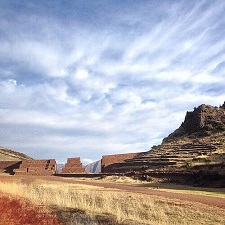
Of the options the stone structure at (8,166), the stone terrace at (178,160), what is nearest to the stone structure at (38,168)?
the stone structure at (8,166)

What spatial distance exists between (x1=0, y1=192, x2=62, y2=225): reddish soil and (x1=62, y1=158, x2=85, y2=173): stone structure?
49284mm

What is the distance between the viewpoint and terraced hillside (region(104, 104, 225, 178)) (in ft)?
127

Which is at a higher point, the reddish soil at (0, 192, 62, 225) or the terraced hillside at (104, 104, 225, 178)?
the terraced hillside at (104, 104, 225, 178)

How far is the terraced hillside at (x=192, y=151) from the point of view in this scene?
1527 inches

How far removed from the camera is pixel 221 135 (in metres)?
56.4

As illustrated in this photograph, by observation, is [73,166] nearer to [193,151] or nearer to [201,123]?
[193,151]

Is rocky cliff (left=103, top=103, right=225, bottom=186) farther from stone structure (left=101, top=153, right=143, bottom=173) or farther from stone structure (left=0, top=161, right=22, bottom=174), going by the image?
stone structure (left=0, top=161, right=22, bottom=174)

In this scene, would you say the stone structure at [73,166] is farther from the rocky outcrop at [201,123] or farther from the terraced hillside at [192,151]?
the rocky outcrop at [201,123]

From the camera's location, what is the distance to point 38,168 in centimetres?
6169

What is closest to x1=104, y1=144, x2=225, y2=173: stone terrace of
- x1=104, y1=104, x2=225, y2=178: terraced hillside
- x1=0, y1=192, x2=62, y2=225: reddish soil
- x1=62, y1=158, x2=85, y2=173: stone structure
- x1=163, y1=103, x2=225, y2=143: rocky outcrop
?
x1=104, y1=104, x2=225, y2=178: terraced hillside

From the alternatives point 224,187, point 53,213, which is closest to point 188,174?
point 224,187

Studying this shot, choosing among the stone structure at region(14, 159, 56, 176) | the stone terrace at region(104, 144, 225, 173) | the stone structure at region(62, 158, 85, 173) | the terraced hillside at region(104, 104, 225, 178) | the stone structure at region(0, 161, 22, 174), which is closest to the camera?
the terraced hillside at region(104, 104, 225, 178)

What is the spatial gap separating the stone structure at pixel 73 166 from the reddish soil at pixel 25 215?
49.3 meters

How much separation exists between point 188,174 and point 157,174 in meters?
4.63
